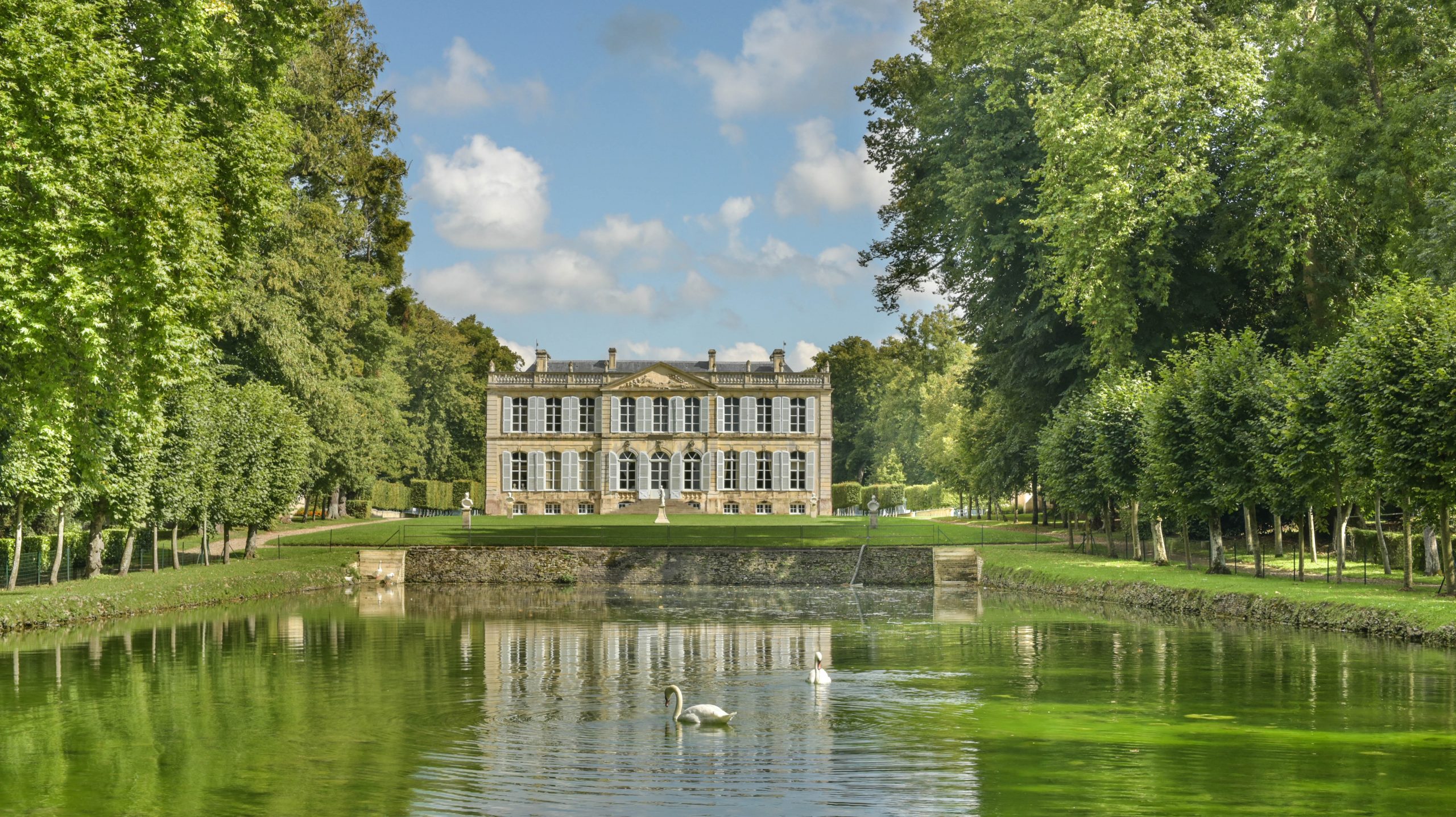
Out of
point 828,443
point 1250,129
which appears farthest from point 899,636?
point 828,443

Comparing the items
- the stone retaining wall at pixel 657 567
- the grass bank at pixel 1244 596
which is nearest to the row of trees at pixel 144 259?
the stone retaining wall at pixel 657 567

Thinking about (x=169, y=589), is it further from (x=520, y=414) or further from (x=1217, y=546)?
(x=520, y=414)

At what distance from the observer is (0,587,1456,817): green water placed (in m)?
8.19

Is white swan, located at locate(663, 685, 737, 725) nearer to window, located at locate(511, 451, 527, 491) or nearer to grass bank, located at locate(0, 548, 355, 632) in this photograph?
grass bank, located at locate(0, 548, 355, 632)

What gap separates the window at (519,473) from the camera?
63469 mm

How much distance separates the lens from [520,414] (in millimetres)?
63562

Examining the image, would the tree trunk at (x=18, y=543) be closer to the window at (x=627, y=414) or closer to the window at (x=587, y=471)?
the window at (x=587, y=471)

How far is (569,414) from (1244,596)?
46.2 meters

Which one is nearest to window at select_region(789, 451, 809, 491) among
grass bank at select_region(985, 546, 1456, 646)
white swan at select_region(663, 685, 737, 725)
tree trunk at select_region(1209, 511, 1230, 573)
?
grass bank at select_region(985, 546, 1456, 646)

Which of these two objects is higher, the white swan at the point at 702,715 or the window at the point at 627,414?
the window at the point at 627,414

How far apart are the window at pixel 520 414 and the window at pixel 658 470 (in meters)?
6.28

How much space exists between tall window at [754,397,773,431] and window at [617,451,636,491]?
6205mm

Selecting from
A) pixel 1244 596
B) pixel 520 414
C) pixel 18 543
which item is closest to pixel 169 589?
pixel 18 543

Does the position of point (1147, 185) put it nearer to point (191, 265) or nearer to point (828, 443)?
point (191, 265)
